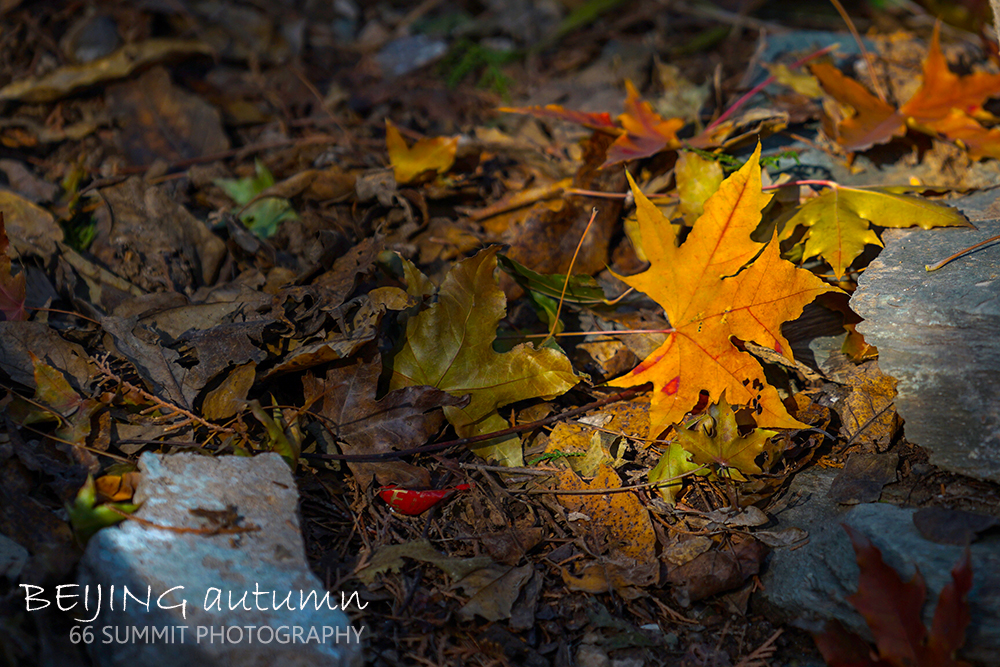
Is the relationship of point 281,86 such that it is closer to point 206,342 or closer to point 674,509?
point 206,342

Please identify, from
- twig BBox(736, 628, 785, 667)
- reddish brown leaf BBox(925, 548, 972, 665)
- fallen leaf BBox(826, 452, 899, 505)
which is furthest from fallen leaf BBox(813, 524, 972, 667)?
fallen leaf BBox(826, 452, 899, 505)

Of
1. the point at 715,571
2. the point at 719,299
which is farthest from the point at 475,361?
the point at 715,571

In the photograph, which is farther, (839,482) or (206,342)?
(206,342)

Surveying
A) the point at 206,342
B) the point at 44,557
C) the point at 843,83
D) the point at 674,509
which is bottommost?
the point at 674,509

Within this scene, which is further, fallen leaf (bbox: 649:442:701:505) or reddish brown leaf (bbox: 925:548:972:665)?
fallen leaf (bbox: 649:442:701:505)

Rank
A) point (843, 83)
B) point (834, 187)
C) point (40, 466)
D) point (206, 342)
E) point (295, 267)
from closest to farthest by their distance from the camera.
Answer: point (40, 466), point (206, 342), point (834, 187), point (295, 267), point (843, 83)

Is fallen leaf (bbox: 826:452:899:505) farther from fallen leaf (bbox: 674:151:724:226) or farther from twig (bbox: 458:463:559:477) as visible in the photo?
fallen leaf (bbox: 674:151:724:226)

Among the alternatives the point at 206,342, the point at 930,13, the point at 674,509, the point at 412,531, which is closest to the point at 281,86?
the point at 206,342

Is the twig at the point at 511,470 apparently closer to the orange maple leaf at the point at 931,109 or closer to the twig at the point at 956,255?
the twig at the point at 956,255
